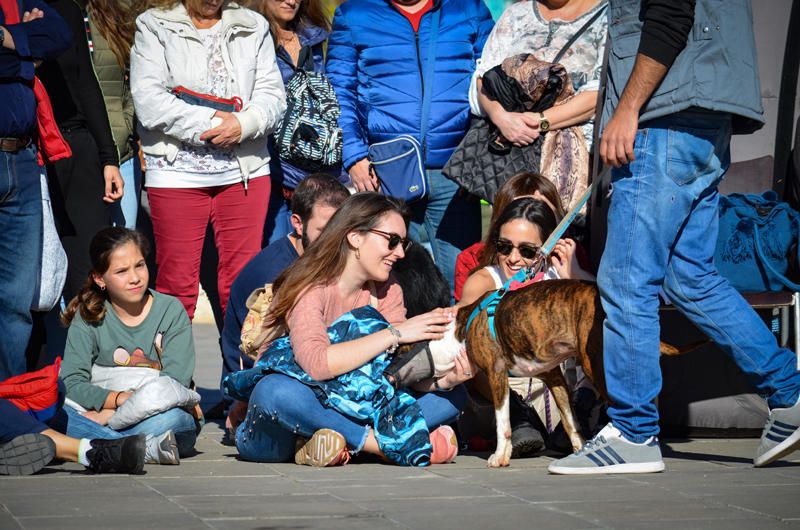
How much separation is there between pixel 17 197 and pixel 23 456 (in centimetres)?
150

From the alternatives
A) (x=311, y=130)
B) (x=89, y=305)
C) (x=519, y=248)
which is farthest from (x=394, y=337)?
(x=311, y=130)

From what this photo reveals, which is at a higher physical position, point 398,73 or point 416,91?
point 398,73

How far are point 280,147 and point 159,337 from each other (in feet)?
5.48

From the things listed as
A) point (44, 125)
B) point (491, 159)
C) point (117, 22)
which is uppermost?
point (117, 22)

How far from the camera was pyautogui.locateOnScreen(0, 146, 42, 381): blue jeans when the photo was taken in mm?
5594

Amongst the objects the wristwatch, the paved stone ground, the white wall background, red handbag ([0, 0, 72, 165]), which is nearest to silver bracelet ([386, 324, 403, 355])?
the paved stone ground

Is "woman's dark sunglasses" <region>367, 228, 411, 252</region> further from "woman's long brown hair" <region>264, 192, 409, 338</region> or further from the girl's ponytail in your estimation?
Answer: the girl's ponytail

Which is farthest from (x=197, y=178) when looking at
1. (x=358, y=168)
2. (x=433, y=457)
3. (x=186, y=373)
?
(x=433, y=457)

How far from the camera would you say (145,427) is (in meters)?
5.24

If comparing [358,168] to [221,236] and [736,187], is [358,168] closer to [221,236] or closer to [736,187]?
[221,236]

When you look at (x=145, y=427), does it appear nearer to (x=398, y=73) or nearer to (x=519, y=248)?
(x=519, y=248)

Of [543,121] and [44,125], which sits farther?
[543,121]

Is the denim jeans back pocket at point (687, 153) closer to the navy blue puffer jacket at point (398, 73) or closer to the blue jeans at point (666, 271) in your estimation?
the blue jeans at point (666, 271)

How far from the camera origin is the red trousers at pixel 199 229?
6395mm
